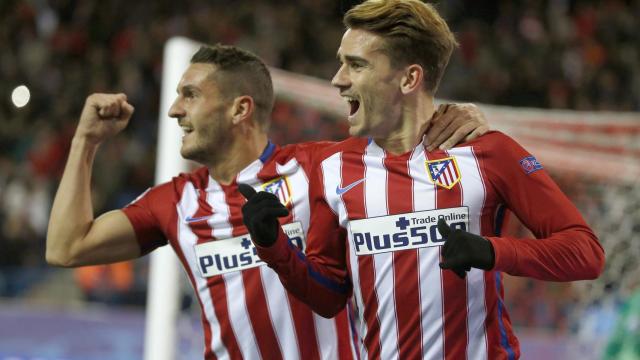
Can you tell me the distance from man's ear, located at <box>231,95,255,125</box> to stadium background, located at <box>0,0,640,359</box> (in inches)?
185

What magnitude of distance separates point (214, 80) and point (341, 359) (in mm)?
1133

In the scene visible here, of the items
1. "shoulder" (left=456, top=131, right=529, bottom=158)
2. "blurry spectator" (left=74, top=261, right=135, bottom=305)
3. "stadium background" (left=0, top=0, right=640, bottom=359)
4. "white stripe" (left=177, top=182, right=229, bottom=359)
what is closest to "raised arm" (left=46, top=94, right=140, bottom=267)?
"white stripe" (left=177, top=182, right=229, bottom=359)

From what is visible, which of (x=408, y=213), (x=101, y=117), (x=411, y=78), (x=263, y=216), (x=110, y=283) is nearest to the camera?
(x=263, y=216)

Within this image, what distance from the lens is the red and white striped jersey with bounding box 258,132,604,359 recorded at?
113 inches

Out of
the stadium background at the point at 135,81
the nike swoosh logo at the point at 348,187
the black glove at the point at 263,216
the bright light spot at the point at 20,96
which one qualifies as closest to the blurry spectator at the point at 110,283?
the stadium background at the point at 135,81

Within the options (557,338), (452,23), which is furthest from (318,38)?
(557,338)

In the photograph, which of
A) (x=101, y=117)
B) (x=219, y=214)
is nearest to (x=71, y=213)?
(x=101, y=117)

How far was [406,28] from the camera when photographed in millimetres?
2980

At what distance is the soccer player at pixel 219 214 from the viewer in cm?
361

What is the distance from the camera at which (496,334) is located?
2908 mm

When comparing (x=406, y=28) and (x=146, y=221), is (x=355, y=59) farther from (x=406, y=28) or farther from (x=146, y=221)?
(x=146, y=221)

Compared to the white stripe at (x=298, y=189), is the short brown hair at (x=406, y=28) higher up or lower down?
higher up

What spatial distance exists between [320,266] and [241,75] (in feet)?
3.66

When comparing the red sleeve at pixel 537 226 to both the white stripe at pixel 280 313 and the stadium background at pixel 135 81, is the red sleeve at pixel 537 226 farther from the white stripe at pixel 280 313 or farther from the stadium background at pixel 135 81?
the stadium background at pixel 135 81
